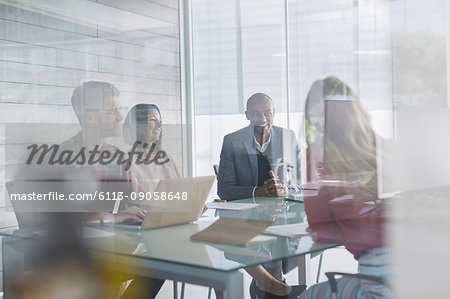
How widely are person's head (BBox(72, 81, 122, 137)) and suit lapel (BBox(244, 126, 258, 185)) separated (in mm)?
762

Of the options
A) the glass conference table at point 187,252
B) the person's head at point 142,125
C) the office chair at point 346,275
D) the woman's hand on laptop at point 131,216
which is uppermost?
the person's head at point 142,125

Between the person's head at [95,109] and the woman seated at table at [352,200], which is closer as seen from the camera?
the woman seated at table at [352,200]

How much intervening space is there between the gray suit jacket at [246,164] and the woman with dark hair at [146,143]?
302mm

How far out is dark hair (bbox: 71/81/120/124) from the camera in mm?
2920

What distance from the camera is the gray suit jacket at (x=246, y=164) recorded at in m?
2.88

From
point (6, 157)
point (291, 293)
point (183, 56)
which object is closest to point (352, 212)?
point (291, 293)

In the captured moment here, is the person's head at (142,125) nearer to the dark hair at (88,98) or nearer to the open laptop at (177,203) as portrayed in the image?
the dark hair at (88,98)

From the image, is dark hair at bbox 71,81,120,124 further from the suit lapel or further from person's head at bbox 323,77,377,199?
person's head at bbox 323,77,377,199

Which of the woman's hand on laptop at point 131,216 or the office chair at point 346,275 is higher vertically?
the woman's hand on laptop at point 131,216

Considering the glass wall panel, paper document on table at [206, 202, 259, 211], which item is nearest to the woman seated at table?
paper document on table at [206, 202, 259, 211]

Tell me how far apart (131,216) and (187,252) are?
53cm

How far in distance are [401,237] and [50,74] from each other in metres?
2.17

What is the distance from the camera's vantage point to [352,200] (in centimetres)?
164

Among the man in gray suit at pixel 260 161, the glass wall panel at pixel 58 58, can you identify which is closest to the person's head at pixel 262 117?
the man in gray suit at pixel 260 161
